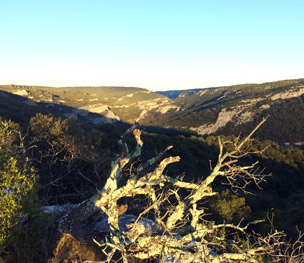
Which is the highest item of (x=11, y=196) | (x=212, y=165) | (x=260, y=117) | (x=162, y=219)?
(x=11, y=196)

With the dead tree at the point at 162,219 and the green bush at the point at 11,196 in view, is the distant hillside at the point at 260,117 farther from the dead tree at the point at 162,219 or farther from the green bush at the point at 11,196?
the green bush at the point at 11,196

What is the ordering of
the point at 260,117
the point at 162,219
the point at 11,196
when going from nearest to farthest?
the point at 11,196 → the point at 162,219 → the point at 260,117

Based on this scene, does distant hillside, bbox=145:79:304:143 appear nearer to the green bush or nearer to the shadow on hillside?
the shadow on hillside

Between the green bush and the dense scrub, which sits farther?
the dense scrub

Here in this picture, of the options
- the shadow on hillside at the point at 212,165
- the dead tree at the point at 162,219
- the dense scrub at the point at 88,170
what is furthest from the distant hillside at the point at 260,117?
the dead tree at the point at 162,219

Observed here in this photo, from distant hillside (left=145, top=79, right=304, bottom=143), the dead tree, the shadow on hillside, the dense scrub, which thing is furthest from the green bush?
distant hillside (left=145, top=79, right=304, bottom=143)

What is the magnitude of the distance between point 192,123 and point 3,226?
4286 inches

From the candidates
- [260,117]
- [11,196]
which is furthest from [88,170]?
A: [260,117]

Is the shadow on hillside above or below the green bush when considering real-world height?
below

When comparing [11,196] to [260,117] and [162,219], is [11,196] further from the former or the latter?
[260,117]

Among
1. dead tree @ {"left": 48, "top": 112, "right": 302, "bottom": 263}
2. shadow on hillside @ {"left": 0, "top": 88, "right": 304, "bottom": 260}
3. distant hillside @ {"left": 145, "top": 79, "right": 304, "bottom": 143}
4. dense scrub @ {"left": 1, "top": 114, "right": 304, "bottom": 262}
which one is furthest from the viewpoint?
distant hillside @ {"left": 145, "top": 79, "right": 304, "bottom": 143}

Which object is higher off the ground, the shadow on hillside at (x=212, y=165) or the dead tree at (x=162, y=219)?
the dead tree at (x=162, y=219)

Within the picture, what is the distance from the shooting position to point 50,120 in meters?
19.0

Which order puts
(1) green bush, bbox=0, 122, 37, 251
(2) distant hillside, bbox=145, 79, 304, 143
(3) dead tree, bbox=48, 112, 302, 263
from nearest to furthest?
(3) dead tree, bbox=48, 112, 302, 263, (1) green bush, bbox=0, 122, 37, 251, (2) distant hillside, bbox=145, 79, 304, 143
